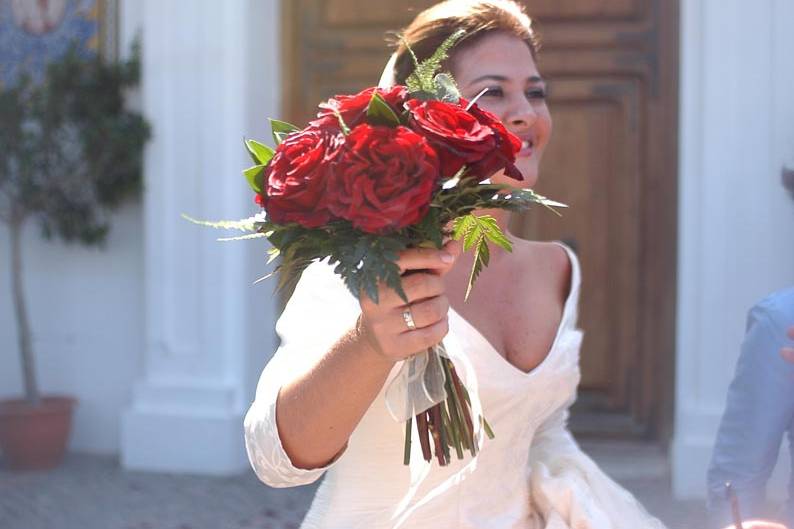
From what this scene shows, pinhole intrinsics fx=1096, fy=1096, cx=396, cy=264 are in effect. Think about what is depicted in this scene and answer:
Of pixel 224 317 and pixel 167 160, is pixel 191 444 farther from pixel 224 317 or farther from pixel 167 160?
pixel 167 160

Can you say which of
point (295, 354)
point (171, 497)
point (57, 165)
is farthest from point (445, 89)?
point (57, 165)

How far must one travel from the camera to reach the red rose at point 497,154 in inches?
65.5

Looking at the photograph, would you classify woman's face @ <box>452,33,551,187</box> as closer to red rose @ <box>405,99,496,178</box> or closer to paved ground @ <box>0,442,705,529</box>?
red rose @ <box>405,99,496,178</box>

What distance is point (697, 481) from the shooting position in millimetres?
4969

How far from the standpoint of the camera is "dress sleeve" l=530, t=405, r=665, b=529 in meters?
2.09

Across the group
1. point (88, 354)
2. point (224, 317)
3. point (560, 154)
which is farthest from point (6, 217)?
point (560, 154)

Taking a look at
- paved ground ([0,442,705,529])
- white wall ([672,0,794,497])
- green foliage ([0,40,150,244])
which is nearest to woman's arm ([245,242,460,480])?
paved ground ([0,442,705,529])

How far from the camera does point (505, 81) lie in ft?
7.52

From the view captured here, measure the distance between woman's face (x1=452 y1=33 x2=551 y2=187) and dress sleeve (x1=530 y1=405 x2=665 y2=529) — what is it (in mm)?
586

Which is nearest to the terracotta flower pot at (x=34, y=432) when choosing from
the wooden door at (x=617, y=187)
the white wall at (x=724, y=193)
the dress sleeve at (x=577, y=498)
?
the wooden door at (x=617, y=187)

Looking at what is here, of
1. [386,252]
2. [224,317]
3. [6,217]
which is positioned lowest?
[224,317]

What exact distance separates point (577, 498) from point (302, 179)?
0.90 metres

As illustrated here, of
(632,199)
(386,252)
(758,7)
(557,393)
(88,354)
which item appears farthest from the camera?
(88,354)

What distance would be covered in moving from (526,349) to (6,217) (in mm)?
4417
